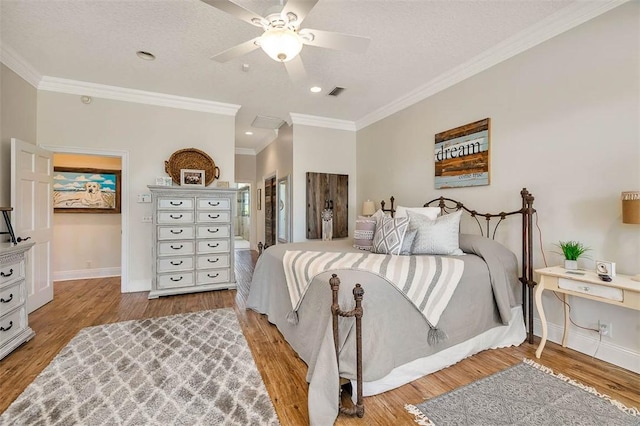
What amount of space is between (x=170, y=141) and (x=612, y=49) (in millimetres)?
4991

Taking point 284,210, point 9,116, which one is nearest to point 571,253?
point 284,210

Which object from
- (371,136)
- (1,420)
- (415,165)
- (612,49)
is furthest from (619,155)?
(1,420)

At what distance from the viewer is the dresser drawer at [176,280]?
374cm

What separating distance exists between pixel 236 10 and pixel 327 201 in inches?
144

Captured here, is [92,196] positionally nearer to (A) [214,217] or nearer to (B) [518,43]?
(A) [214,217]

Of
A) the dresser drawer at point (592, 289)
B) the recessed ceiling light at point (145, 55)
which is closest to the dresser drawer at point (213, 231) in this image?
the recessed ceiling light at point (145, 55)

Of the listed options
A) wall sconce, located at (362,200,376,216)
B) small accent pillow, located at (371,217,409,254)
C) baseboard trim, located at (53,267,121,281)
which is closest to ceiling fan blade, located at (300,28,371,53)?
small accent pillow, located at (371,217,409,254)

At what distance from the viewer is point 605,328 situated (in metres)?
2.17

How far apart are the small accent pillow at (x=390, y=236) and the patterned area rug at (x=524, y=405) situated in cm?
119

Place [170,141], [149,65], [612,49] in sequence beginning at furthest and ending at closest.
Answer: [170,141], [149,65], [612,49]

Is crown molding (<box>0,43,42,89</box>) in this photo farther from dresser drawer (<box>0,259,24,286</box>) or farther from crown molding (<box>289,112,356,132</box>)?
crown molding (<box>289,112,356,132</box>)

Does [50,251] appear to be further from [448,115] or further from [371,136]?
[448,115]

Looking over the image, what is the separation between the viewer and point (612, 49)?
2.15m

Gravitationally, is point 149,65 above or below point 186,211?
above
